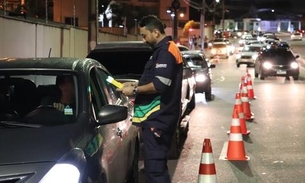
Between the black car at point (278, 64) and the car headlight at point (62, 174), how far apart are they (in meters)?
24.6

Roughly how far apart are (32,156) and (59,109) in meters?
1.17

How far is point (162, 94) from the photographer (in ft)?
17.9

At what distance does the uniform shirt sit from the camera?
541 cm

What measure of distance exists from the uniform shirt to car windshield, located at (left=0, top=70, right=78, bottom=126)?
0.64 metres

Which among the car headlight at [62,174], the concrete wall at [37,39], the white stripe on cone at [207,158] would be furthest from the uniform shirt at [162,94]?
the concrete wall at [37,39]

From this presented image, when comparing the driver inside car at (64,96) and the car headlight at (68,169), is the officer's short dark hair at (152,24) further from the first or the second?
the car headlight at (68,169)

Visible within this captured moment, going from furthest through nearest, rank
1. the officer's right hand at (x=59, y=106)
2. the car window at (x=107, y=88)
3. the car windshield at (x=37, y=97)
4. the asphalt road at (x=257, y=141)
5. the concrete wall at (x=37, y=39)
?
the concrete wall at (x=37, y=39) → the asphalt road at (x=257, y=141) → the car window at (x=107, y=88) → the officer's right hand at (x=59, y=106) → the car windshield at (x=37, y=97)

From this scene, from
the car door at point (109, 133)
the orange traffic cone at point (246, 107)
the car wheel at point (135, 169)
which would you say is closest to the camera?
the car door at point (109, 133)

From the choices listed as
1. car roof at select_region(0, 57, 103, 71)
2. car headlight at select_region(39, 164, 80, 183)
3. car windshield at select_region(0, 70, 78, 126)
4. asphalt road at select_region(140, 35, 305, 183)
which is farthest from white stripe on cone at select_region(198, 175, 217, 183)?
asphalt road at select_region(140, 35, 305, 183)

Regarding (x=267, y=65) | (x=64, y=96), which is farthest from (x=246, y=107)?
(x=267, y=65)

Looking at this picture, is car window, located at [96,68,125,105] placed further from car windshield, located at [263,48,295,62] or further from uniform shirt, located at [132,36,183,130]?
car windshield, located at [263,48,295,62]

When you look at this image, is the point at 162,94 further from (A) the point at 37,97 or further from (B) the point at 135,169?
(B) the point at 135,169

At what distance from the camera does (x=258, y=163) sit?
9.11 meters

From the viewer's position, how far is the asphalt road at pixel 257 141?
328 inches
